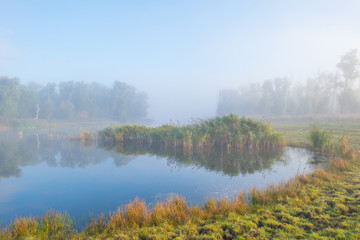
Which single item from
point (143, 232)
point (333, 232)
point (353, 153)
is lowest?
point (143, 232)

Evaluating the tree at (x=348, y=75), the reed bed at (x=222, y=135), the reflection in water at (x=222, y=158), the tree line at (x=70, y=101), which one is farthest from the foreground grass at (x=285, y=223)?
the tree line at (x=70, y=101)

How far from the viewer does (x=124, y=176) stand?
10.2 meters

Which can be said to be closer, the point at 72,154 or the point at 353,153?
the point at 353,153

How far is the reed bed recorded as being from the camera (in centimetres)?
1504

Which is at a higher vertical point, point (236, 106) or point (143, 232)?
point (236, 106)

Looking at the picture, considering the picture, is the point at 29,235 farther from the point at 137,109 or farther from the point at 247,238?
the point at 137,109

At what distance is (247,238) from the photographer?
391cm

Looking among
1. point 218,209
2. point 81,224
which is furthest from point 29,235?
point 218,209

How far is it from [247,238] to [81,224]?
3998 millimetres

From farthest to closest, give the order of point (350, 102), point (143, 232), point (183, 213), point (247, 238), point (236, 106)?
point (236, 106) → point (350, 102) → point (183, 213) → point (143, 232) → point (247, 238)

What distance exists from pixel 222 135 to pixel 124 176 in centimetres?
804

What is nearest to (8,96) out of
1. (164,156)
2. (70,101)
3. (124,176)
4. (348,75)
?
(70,101)

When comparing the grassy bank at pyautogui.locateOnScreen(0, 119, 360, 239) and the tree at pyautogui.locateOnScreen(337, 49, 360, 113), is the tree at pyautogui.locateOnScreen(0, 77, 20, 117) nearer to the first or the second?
the grassy bank at pyautogui.locateOnScreen(0, 119, 360, 239)

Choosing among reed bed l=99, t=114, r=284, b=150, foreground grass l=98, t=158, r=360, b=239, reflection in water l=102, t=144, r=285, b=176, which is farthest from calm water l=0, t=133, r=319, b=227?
foreground grass l=98, t=158, r=360, b=239
